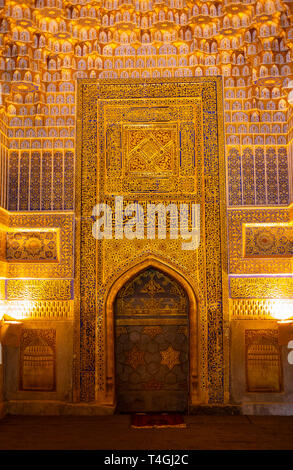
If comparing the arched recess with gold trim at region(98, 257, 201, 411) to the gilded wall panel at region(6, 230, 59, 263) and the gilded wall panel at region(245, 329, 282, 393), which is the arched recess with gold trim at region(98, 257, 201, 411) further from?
the gilded wall panel at region(6, 230, 59, 263)

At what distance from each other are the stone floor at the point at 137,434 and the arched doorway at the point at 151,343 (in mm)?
416

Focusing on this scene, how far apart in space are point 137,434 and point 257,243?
9.04ft

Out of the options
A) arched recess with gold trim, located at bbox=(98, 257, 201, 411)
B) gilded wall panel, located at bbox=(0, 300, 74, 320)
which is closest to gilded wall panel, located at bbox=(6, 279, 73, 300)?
gilded wall panel, located at bbox=(0, 300, 74, 320)

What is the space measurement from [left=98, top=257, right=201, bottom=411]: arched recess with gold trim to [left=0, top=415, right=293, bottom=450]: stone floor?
0.30 metres

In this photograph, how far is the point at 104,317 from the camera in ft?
19.5

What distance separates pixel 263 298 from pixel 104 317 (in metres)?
2.06

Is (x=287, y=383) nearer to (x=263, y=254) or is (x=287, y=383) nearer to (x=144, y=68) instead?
(x=263, y=254)

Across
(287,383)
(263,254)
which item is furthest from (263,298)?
(287,383)

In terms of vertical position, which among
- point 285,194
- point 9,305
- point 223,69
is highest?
point 223,69

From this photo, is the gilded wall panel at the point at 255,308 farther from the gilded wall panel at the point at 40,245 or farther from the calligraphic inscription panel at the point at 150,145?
the gilded wall panel at the point at 40,245

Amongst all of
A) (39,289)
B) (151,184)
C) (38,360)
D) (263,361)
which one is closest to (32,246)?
(39,289)

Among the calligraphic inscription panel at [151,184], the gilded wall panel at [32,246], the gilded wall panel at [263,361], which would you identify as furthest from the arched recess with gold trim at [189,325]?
the gilded wall panel at [32,246]

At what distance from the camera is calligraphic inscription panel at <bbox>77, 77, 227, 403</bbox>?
5.89 meters

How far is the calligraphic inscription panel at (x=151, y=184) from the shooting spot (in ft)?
19.3
